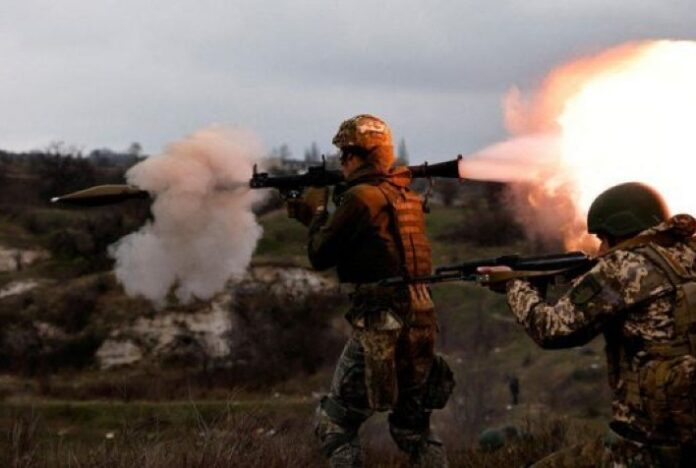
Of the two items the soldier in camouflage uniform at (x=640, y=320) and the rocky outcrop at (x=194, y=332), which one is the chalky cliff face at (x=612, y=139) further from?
the rocky outcrop at (x=194, y=332)

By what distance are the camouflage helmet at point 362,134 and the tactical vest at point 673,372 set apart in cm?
231

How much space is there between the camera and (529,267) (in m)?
5.29

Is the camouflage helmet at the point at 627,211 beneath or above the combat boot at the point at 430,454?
above

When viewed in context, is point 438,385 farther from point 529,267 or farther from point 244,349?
point 244,349

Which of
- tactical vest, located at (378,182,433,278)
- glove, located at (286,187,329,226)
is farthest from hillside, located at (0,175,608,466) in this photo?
tactical vest, located at (378,182,433,278)

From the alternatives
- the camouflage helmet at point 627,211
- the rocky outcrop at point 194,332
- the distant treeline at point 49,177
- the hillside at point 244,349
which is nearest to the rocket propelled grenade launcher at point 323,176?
the camouflage helmet at point 627,211

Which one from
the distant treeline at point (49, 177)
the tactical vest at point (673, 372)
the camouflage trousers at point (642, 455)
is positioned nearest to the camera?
the tactical vest at point (673, 372)

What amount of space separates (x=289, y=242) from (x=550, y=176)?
30983 millimetres

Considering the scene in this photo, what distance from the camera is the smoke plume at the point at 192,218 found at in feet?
24.9

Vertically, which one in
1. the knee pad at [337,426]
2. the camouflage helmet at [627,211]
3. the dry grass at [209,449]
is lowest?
the dry grass at [209,449]

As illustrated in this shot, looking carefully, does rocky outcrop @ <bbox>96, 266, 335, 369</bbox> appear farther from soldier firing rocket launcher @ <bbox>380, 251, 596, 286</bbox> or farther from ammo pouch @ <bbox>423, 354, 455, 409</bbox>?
soldier firing rocket launcher @ <bbox>380, 251, 596, 286</bbox>

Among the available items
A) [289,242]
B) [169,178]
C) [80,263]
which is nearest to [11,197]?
[80,263]

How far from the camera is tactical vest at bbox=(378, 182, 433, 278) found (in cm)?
636

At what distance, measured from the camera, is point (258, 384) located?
2761cm
